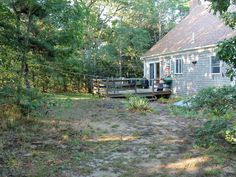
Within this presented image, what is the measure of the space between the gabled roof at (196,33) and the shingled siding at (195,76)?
0.54m

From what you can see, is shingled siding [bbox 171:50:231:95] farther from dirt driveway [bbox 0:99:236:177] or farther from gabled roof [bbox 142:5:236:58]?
dirt driveway [bbox 0:99:236:177]

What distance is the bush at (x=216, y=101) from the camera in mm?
6342

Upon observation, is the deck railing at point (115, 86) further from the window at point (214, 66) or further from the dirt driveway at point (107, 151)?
the dirt driveway at point (107, 151)

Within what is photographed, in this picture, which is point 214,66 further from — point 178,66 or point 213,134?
point 213,134

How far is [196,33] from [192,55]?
1721 mm

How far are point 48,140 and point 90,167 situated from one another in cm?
196

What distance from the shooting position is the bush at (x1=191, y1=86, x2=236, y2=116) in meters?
6.34

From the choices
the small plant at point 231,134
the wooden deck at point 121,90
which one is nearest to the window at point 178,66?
the wooden deck at point 121,90

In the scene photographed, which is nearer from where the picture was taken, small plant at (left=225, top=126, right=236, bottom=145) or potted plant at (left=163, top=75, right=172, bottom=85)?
small plant at (left=225, top=126, right=236, bottom=145)

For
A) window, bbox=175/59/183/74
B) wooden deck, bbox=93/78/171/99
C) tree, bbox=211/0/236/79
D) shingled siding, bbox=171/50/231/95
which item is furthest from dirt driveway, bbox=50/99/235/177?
window, bbox=175/59/183/74

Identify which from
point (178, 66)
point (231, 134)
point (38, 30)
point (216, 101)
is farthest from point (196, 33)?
point (231, 134)

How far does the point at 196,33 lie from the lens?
19.5m

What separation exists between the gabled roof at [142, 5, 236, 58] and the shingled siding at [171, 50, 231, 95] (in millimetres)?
540

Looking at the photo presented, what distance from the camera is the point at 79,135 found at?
791 cm
